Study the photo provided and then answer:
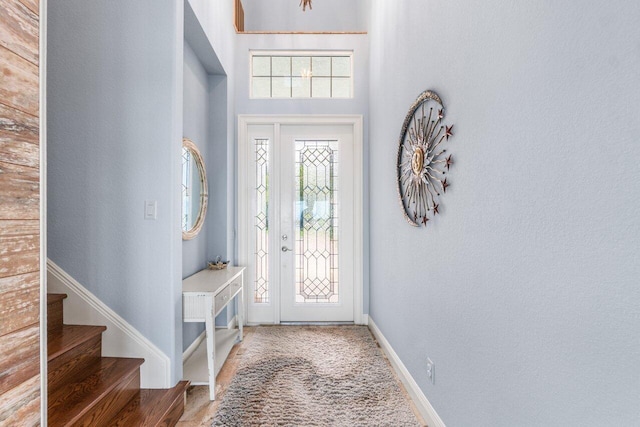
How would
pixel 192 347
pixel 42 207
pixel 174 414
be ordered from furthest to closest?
pixel 192 347 → pixel 174 414 → pixel 42 207

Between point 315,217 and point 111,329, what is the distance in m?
2.09

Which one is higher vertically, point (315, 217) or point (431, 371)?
point (315, 217)

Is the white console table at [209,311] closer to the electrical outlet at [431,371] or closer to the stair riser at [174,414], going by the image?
the stair riser at [174,414]

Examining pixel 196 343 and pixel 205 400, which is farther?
pixel 196 343

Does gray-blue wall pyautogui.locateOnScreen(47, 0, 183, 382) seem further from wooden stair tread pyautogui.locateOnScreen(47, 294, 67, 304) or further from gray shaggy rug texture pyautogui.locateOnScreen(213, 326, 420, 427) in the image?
gray shaggy rug texture pyautogui.locateOnScreen(213, 326, 420, 427)

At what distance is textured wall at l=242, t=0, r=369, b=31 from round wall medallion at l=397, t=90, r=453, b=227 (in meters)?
2.49

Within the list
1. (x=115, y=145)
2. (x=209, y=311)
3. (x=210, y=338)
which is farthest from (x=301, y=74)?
(x=210, y=338)

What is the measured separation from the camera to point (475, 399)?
136 centimetres

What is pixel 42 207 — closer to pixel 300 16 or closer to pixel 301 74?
pixel 301 74

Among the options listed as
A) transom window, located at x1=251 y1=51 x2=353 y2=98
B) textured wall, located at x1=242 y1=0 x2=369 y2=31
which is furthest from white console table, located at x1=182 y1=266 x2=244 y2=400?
textured wall, located at x1=242 y1=0 x2=369 y2=31

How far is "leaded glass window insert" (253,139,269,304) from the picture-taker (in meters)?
3.56

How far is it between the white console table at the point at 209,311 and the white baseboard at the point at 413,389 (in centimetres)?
125

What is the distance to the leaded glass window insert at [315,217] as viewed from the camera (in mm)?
3582

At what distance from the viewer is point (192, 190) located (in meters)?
2.79
